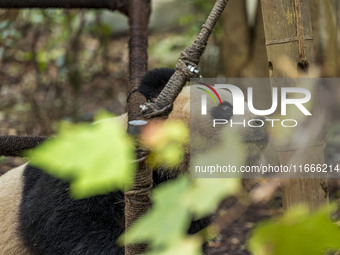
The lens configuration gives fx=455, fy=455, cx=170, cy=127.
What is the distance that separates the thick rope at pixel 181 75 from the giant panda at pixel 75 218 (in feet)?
1.97

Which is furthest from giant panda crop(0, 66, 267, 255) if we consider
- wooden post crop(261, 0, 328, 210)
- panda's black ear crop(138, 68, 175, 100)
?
wooden post crop(261, 0, 328, 210)

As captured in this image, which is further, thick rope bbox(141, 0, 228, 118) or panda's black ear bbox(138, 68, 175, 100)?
panda's black ear bbox(138, 68, 175, 100)

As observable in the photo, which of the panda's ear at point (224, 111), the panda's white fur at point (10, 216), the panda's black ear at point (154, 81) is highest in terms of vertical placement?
the panda's black ear at point (154, 81)

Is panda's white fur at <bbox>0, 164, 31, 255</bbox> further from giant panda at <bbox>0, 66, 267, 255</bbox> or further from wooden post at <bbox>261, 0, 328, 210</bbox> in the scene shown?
wooden post at <bbox>261, 0, 328, 210</bbox>

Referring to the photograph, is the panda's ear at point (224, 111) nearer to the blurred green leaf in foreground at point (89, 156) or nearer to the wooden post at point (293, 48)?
the wooden post at point (293, 48)

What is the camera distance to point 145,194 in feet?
4.13

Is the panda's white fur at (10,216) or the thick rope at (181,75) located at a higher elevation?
the thick rope at (181,75)

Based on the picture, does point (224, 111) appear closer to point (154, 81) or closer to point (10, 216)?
point (154, 81)

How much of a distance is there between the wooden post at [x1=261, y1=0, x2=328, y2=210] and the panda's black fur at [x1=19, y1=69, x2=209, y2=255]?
2.11 feet

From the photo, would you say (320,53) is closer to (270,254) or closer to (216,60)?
(216,60)

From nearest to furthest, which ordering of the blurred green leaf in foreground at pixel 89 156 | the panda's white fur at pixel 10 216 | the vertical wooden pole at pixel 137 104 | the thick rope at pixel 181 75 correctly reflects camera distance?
the blurred green leaf in foreground at pixel 89 156
the thick rope at pixel 181 75
the vertical wooden pole at pixel 137 104
the panda's white fur at pixel 10 216

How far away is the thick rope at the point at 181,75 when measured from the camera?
108 cm

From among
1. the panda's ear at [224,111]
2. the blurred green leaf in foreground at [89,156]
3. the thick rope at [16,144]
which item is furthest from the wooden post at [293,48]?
the thick rope at [16,144]

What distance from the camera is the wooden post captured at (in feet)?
4.24
